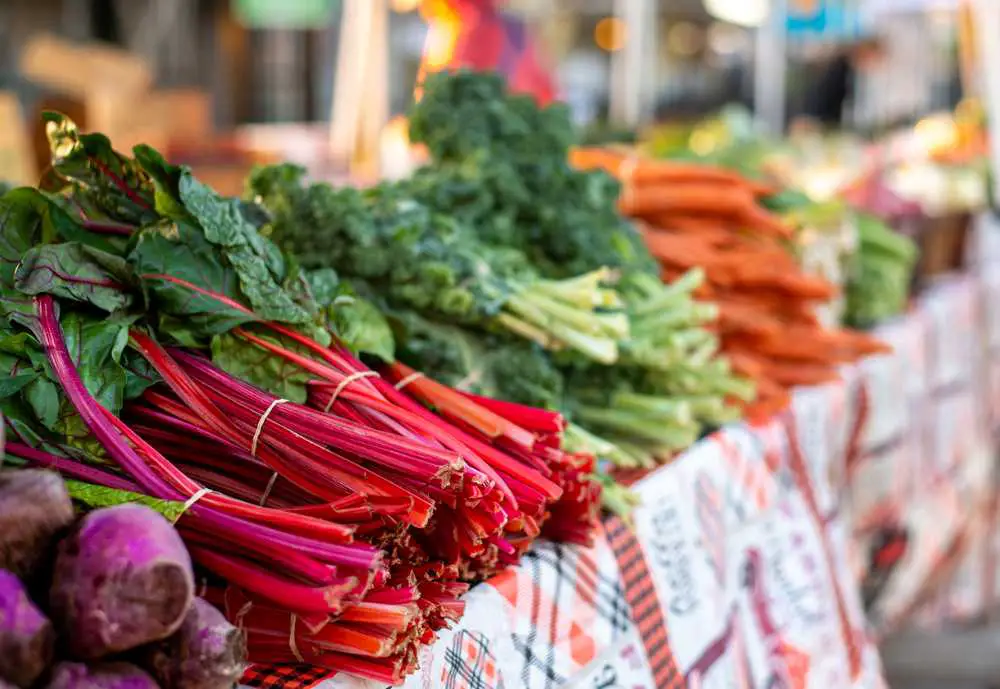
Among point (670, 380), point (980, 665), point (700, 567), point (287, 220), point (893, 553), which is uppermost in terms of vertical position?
point (287, 220)

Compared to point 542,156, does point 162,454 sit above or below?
below

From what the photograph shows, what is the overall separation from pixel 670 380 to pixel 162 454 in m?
1.43

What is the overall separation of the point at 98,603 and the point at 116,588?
1.0 inches

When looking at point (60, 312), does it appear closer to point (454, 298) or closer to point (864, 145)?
point (454, 298)

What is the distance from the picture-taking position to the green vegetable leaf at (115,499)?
1425mm

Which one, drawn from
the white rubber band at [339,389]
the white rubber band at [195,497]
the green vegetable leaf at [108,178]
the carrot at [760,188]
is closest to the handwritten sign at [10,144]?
the carrot at [760,188]

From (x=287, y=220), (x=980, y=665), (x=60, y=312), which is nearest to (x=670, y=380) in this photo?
(x=287, y=220)

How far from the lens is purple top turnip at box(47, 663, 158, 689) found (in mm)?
1185

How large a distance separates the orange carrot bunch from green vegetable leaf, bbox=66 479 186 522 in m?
2.20

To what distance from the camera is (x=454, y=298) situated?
2215 millimetres

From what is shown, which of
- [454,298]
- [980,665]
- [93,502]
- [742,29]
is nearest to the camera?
[93,502]

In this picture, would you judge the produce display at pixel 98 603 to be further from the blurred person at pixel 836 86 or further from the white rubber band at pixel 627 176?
the blurred person at pixel 836 86

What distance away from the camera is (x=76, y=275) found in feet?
5.41

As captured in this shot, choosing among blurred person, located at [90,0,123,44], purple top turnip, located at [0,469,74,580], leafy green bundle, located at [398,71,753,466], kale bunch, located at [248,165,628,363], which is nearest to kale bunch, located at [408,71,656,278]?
leafy green bundle, located at [398,71,753,466]
